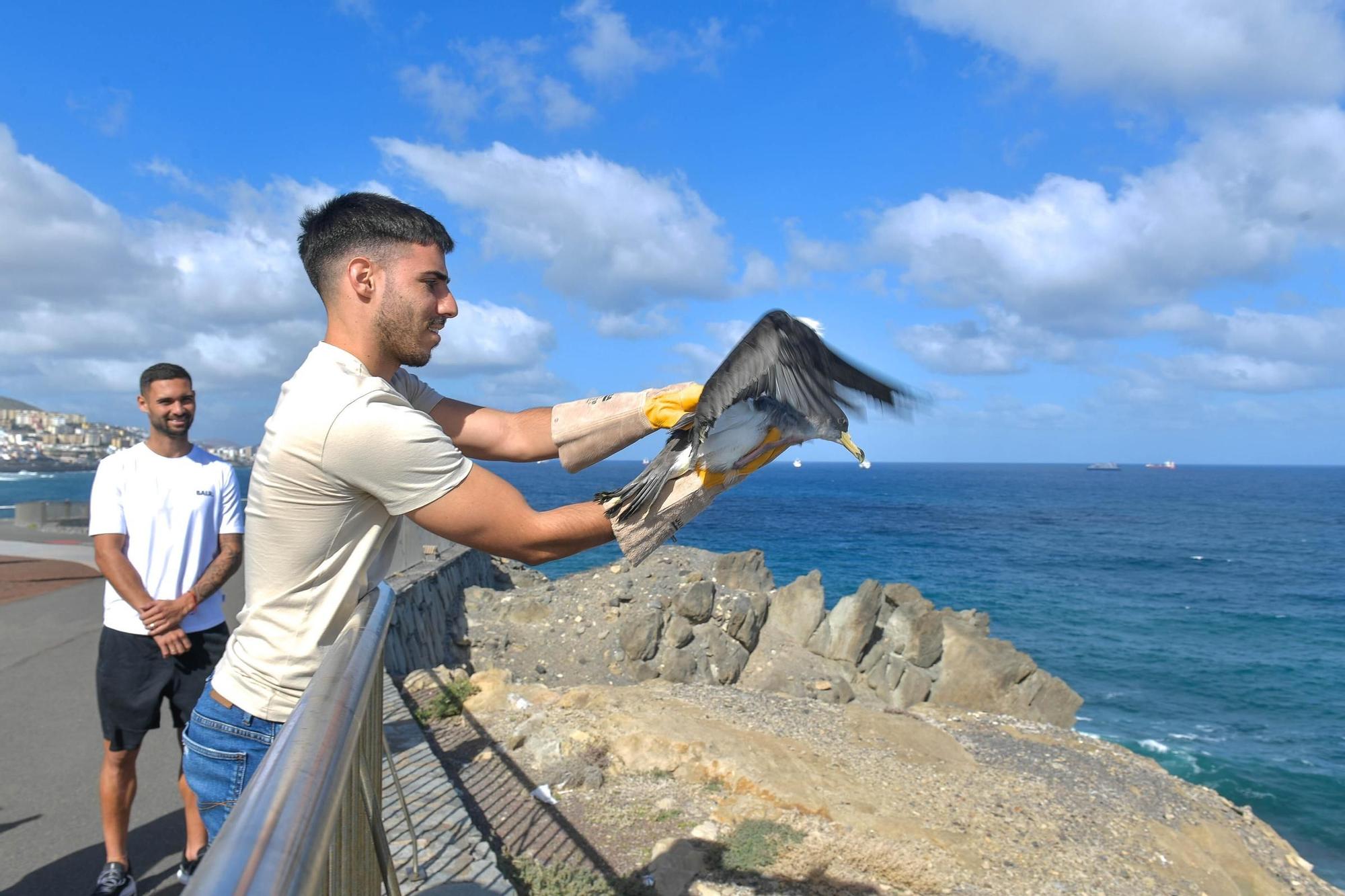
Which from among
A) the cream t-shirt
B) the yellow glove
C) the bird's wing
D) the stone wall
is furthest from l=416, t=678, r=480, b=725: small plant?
the bird's wing

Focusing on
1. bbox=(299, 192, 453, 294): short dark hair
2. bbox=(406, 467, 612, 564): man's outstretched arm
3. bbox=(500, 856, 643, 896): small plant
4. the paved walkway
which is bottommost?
bbox=(500, 856, 643, 896): small plant

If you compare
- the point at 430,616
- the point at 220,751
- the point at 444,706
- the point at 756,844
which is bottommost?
the point at 756,844

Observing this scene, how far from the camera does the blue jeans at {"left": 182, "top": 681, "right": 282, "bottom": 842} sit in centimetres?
239

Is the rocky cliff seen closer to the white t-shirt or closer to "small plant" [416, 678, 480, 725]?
"small plant" [416, 678, 480, 725]

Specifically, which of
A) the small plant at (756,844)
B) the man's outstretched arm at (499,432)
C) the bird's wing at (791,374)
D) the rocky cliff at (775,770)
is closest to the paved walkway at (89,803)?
the rocky cliff at (775,770)

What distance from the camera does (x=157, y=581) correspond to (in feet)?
15.6

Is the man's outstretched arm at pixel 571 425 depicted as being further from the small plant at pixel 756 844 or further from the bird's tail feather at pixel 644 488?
the small plant at pixel 756 844

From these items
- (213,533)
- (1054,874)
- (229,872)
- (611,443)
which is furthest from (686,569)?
(229,872)

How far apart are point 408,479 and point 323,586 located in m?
0.45

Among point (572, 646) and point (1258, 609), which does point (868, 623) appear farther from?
point (1258, 609)

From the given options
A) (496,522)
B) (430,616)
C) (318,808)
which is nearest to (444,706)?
(430,616)

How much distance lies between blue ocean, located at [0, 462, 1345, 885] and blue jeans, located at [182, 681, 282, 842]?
49.7ft

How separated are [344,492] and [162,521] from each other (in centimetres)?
338

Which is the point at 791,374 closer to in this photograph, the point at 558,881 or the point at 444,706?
the point at 558,881
